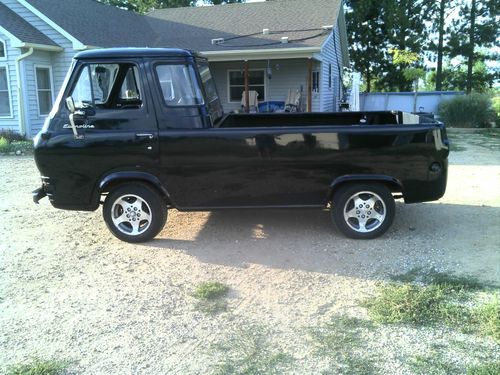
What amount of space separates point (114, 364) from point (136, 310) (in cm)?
79

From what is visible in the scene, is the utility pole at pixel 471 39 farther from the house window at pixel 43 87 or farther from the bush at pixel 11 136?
the bush at pixel 11 136

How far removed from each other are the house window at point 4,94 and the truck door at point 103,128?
11.1 m

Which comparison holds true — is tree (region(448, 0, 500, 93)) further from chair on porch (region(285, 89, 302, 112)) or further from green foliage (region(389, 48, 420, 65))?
chair on porch (region(285, 89, 302, 112))

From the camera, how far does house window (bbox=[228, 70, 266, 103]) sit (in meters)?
19.4

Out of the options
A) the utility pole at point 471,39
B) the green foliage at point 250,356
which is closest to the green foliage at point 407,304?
the green foliage at point 250,356

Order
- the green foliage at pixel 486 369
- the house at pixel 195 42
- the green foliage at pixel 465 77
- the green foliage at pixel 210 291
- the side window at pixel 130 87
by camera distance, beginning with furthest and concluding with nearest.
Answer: the green foliage at pixel 465 77 < the house at pixel 195 42 < the side window at pixel 130 87 < the green foliage at pixel 210 291 < the green foliage at pixel 486 369

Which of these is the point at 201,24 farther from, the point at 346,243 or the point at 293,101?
the point at 346,243

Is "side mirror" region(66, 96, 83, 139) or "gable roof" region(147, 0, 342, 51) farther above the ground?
"gable roof" region(147, 0, 342, 51)

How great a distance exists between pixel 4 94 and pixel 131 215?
1170 cm

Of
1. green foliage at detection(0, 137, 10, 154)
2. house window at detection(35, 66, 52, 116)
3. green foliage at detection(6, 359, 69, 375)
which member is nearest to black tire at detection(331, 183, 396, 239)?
green foliage at detection(6, 359, 69, 375)

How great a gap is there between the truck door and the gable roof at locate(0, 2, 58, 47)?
10108mm

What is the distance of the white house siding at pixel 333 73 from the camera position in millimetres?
19109

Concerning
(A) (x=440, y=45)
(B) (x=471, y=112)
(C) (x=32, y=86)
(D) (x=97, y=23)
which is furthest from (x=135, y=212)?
(A) (x=440, y=45)

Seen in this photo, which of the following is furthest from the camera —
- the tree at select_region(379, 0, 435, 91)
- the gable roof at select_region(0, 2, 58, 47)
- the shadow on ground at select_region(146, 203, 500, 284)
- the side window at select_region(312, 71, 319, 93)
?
the tree at select_region(379, 0, 435, 91)
